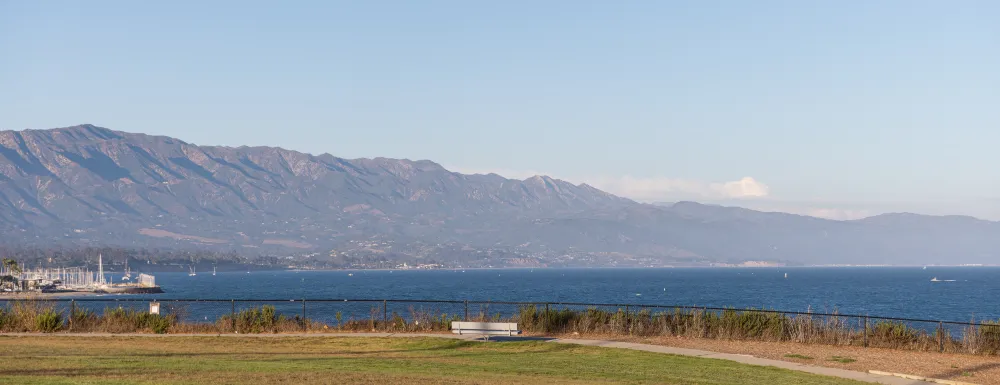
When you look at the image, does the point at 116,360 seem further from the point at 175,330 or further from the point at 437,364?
the point at 175,330

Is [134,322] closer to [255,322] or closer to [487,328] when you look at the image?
[255,322]

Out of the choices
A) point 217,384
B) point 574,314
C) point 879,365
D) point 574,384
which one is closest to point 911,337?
point 879,365

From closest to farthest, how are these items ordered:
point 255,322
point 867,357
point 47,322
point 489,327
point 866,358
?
point 866,358
point 867,357
point 489,327
point 47,322
point 255,322

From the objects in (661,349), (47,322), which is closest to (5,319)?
(47,322)

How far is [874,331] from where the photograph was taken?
34.8 meters

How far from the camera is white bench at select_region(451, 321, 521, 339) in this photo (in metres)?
34.1

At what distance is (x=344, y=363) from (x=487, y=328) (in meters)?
8.26

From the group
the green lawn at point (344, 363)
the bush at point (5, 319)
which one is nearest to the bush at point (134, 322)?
the bush at point (5, 319)

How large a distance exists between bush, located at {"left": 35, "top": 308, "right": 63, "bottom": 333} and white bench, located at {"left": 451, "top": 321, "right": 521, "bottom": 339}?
520 inches

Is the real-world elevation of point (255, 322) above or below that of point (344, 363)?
above

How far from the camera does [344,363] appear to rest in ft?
87.4

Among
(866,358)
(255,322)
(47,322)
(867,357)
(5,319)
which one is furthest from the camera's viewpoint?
(255,322)

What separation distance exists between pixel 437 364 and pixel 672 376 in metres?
5.59

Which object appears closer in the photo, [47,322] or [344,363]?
[344,363]
